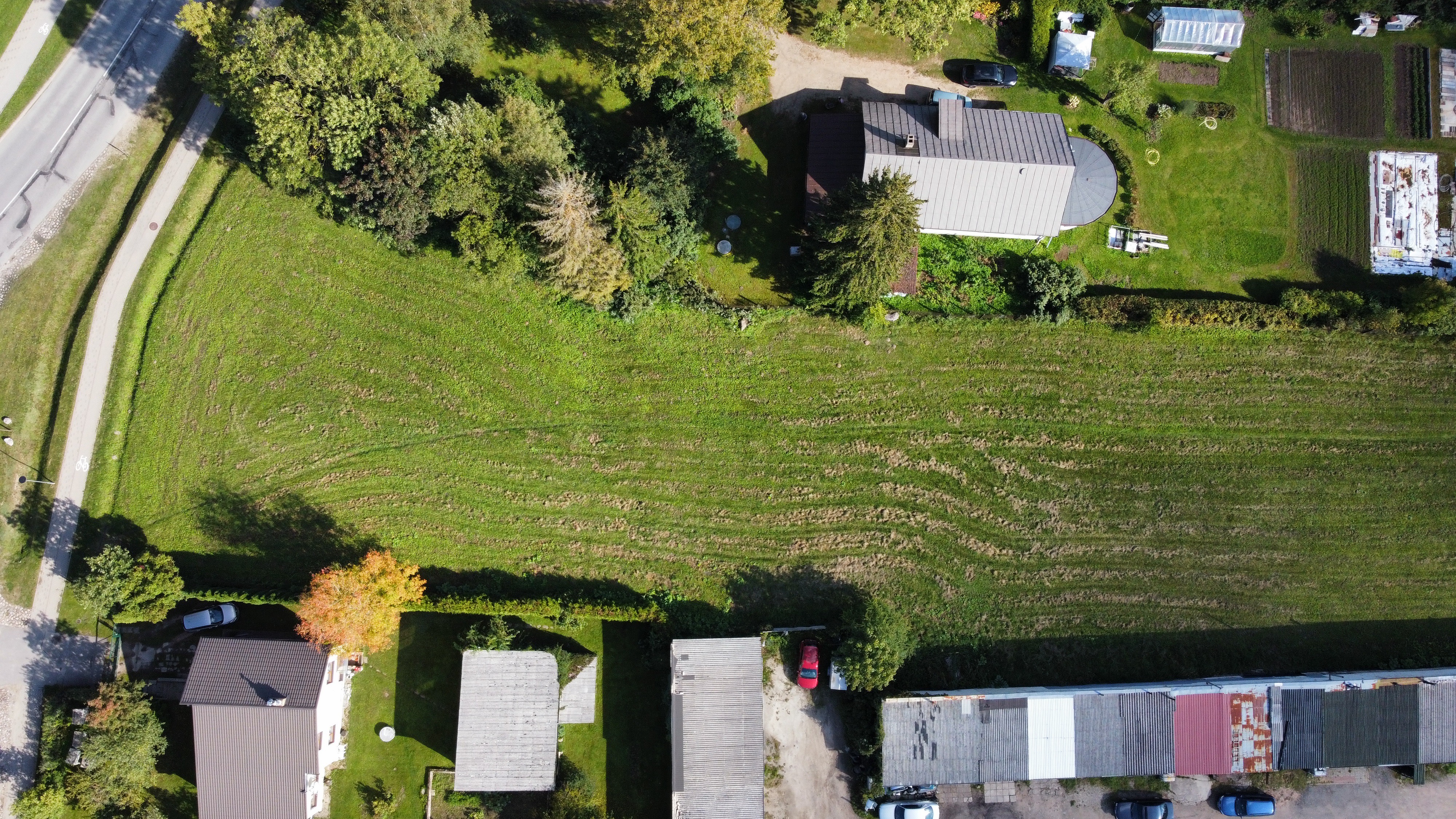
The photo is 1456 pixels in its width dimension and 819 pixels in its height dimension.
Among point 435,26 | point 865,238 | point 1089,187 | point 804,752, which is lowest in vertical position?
point 804,752

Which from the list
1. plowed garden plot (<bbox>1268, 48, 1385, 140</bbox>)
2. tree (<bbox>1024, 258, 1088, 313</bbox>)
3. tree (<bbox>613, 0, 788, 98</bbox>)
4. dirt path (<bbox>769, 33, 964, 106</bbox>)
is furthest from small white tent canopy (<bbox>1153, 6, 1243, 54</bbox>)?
tree (<bbox>613, 0, 788, 98</bbox>)

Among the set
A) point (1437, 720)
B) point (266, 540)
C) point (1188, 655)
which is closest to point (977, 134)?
point (1188, 655)

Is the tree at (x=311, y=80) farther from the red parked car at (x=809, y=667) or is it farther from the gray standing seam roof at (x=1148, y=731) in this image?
the gray standing seam roof at (x=1148, y=731)

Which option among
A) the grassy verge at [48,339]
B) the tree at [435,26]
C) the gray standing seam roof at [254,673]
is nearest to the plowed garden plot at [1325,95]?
the tree at [435,26]

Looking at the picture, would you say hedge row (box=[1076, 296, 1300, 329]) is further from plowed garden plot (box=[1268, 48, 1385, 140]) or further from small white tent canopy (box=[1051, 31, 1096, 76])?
small white tent canopy (box=[1051, 31, 1096, 76])

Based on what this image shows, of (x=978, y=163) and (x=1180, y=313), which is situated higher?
(x=978, y=163)

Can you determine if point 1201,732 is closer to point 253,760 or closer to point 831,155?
point 831,155
